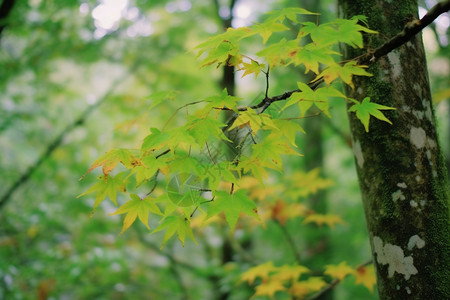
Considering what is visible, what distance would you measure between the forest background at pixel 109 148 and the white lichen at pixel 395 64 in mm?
1638

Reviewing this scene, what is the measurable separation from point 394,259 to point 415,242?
0.10 metres

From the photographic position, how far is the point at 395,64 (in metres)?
1.26

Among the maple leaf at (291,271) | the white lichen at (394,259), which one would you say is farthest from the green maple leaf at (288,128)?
the maple leaf at (291,271)

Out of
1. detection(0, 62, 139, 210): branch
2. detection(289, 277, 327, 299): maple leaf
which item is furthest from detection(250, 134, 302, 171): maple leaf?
detection(0, 62, 139, 210): branch

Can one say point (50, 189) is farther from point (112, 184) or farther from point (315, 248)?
point (112, 184)

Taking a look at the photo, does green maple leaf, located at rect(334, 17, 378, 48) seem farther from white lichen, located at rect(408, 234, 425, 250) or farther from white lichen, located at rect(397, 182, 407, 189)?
white lichen, located at rect(408, 234, 425, 250)

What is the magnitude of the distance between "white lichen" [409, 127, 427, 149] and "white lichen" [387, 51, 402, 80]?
23cm

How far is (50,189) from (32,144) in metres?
2.08

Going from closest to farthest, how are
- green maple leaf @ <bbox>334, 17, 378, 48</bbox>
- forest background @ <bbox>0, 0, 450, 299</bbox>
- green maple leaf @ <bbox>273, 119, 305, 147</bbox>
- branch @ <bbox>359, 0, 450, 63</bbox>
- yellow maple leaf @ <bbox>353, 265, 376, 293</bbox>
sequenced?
1. branch @ <bbox>359, 0, 450, 63</bbox>
2. green maple leaf @ <bbox>334, 17, 378, 48</bbox>
3. green maple leaf @ <bbox>273, 119, 305, 147</bbox>
4. yellow maple leaf @ <bbox>353, 265, 376, 293</bbox>
5. forest background @ <bbox>0, 0, 450, 299</bbox>

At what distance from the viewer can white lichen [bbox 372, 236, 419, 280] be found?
3.71ft

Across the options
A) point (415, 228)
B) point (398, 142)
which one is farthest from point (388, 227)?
point (398, 142)

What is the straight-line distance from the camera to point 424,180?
1.18 meters

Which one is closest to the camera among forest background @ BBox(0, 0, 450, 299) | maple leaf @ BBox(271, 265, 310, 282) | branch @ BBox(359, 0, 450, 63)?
branch @ BBox(359, 0, 450, 63)

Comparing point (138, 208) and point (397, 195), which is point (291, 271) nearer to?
point (397, 195)
